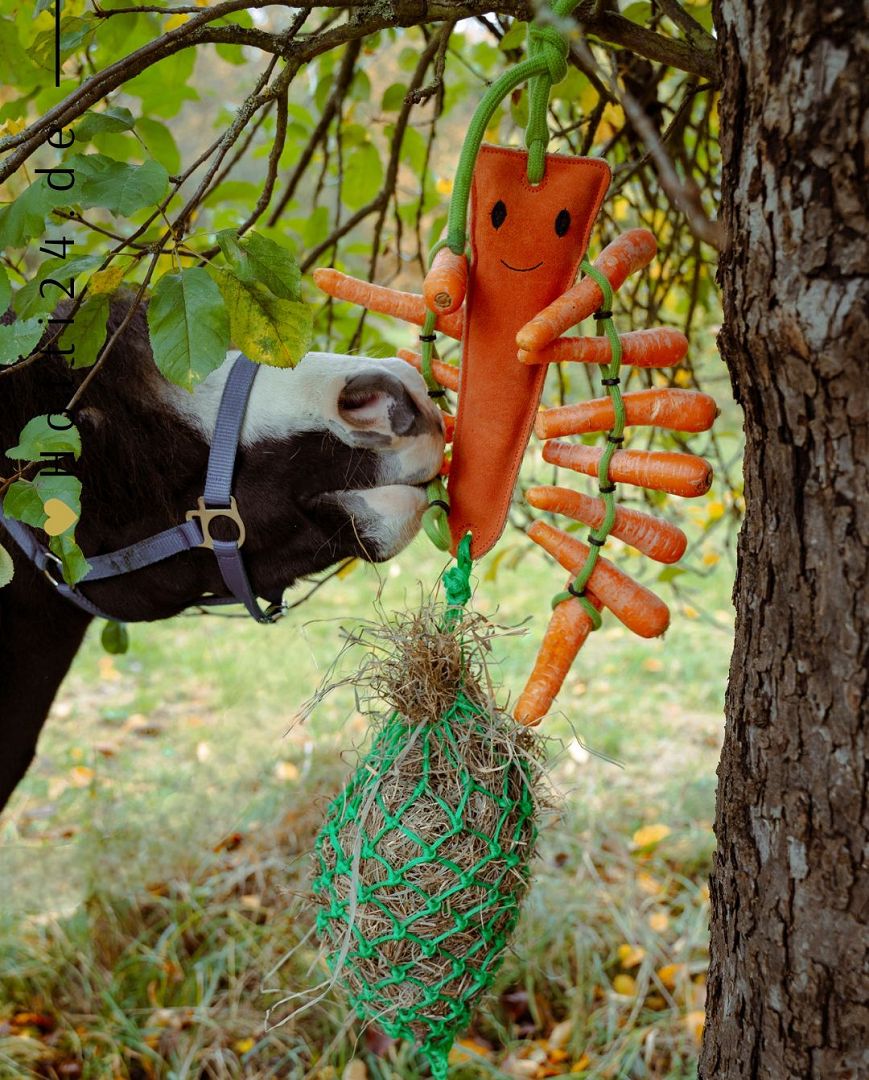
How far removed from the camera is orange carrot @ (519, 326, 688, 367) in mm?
1239

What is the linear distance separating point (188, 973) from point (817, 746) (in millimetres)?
2435

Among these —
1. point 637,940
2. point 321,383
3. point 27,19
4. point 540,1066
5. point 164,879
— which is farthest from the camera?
point 164,879

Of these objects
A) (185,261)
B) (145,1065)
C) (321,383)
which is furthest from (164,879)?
(321,383)

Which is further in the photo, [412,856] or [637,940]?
[637,940]

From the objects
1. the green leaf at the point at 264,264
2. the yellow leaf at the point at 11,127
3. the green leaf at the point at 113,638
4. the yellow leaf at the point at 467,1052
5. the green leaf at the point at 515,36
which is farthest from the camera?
the yellow leaf at the point at 467,1052

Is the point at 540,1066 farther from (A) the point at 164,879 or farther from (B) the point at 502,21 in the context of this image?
(B) the point at 502,21

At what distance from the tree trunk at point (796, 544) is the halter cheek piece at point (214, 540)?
74 cm

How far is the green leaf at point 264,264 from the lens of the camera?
3.68 feet

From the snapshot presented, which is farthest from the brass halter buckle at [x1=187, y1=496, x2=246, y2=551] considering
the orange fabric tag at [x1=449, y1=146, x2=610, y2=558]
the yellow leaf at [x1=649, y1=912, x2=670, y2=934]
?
the yellow leaf at [x1=649, y1=912, x2=670, y2=934]

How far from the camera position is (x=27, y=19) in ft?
6.06

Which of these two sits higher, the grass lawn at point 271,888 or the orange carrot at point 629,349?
the orange carrot at point 629,349

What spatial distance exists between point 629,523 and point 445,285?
0.41 m

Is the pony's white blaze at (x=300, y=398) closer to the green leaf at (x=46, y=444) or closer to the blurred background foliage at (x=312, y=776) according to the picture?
the blurred background foliage at (x=312, y=776)

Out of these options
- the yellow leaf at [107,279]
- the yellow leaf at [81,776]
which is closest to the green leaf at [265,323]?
the yellow leaf at [107,279]
